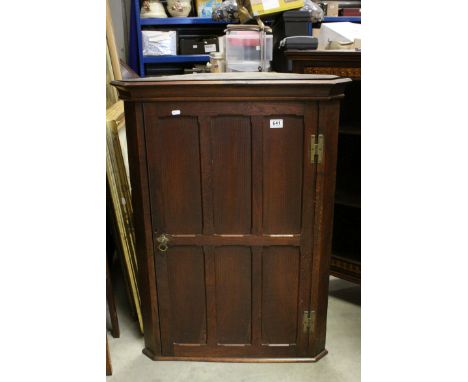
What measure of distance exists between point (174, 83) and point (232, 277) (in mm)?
904

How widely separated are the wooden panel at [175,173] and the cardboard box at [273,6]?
203 cm

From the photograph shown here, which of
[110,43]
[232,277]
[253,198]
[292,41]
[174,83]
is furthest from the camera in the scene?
[110,43]

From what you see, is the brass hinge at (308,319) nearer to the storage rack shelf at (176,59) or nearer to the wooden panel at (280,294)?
the wooden panel at (280,294)

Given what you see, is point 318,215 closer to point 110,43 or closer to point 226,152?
point 226,152

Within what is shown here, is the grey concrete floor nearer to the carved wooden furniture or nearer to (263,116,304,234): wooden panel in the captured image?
the carved wooden furniture

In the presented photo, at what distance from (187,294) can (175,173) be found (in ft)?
1.92

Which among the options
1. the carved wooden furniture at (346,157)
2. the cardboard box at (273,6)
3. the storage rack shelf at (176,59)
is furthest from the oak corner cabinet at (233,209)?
the storage rack shelf at (176,59)

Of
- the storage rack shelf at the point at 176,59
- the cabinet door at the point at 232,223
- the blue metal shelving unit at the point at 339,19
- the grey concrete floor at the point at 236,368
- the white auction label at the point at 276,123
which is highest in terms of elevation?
the blue metal shelving unit at the point at 339,19

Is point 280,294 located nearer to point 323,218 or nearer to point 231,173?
point 323,218

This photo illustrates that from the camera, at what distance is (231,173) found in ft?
6.45

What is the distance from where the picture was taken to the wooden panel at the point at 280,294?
2.09 meters

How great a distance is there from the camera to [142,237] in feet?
6.83

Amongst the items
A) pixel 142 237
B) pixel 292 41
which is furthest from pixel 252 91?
pixel 292 41

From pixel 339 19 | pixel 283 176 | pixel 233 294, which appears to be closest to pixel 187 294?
pixel 233 294
